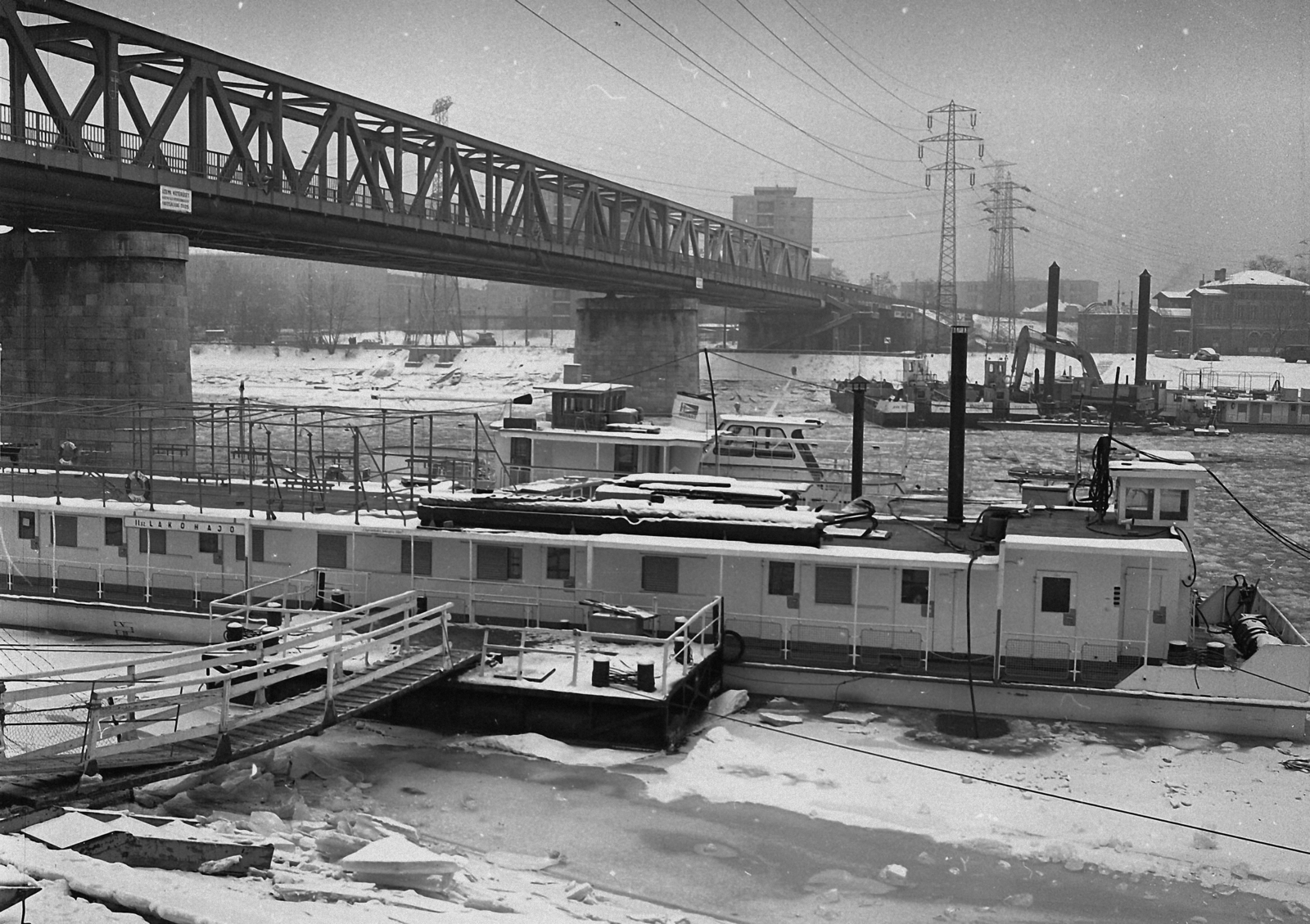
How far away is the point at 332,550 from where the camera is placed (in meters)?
26.7

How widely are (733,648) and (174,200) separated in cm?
3118

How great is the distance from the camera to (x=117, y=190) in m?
42.3

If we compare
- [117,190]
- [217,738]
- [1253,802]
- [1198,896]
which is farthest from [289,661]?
[117,190]

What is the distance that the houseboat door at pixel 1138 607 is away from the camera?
2259 cm

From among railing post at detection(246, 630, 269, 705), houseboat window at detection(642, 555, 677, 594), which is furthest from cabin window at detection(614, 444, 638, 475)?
railing post at detection(246, 630, 269, 705)

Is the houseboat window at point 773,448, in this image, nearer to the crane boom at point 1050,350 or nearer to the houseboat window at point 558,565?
the houseboat window at point 558,565

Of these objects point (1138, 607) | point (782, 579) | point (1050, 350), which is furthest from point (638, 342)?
point (1138, 607)

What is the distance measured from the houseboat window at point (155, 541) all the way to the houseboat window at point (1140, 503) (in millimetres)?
21193

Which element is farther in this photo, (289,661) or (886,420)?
(886,420)

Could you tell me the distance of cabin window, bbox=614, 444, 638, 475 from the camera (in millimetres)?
38438

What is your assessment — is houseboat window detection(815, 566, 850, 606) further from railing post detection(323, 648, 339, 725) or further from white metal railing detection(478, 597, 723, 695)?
railing post detection(323, 648, 339, 725)

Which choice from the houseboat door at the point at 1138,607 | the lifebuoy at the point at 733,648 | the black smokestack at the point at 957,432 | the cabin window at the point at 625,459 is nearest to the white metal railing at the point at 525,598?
the lifebuoy at the point at 733,648

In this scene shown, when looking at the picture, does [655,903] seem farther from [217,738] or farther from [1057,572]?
[1057,572]

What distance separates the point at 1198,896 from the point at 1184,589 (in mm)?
9042
